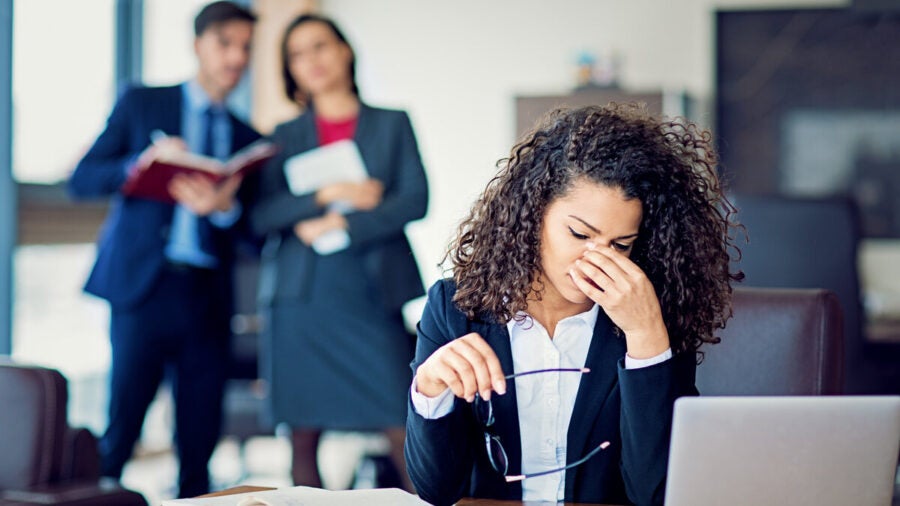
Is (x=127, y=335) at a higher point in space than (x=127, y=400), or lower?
higher

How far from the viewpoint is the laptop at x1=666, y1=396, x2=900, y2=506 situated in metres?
1.11

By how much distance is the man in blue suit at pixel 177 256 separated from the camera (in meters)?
2.89

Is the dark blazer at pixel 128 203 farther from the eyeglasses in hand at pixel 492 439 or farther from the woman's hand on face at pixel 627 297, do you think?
the woman's hand on face at pixel 627 297

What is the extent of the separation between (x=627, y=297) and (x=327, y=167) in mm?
1574

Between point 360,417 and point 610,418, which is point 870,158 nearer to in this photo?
point 360,417

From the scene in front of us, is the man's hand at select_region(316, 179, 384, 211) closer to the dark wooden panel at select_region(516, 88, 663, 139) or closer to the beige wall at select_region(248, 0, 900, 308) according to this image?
the dark wooden panel at select_region(516, 88, 663, 139)

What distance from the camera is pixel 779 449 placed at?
3.66 feet

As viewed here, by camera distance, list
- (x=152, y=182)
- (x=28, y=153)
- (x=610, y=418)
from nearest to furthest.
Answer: (x=610, y=418) → (x=152, y=182) → (x=28, y=153)

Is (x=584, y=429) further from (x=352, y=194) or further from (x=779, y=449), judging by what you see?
(x=352, y=194)

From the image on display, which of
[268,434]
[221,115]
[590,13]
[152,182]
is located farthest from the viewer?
[590,13]

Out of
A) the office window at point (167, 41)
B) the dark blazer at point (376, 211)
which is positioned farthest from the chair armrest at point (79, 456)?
the office window at point (167, 41)

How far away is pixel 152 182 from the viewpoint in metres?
2.85

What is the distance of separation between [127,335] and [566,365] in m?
1.64

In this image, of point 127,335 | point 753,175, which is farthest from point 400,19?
point 127,335
